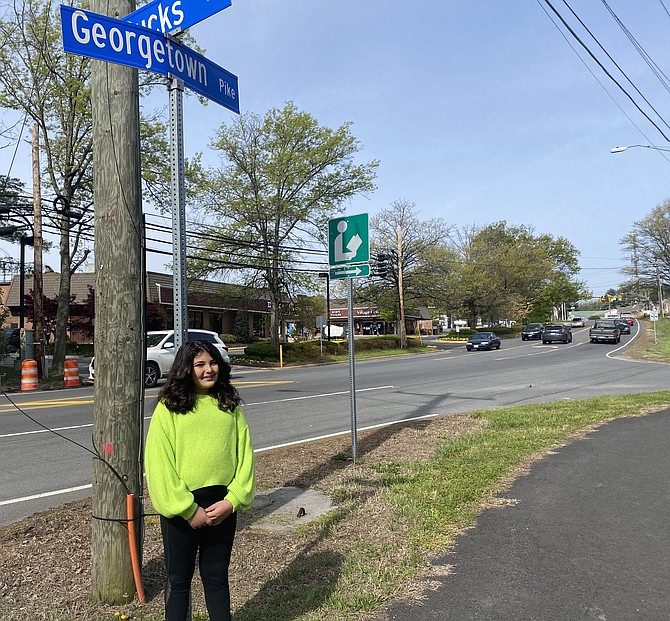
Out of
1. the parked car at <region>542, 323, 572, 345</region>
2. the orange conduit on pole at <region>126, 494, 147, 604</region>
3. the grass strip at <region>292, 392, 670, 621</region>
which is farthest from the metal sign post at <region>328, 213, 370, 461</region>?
the parked car at <region>542, 323, 572, 345</region>

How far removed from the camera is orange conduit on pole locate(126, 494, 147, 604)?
143 inches

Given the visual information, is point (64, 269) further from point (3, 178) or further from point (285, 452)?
point (285, 452)

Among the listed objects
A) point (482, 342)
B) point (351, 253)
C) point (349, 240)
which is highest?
point (349, 240)

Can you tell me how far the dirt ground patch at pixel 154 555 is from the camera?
3.60 meters

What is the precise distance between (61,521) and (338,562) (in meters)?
2.40

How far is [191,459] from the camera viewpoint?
278cm

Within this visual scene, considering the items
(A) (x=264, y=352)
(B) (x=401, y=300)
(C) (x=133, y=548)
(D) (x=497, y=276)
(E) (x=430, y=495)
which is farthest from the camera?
(D) (x=497, y=276)

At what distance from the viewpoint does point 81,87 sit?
22.0 metres

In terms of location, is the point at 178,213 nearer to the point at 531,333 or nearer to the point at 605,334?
the point at 605,334

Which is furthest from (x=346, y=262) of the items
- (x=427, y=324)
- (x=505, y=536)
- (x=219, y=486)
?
(x=427, y=324)

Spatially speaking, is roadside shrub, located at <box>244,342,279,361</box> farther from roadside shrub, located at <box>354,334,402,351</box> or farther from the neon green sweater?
the neon green sweater

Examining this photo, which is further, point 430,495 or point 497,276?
point 497,276

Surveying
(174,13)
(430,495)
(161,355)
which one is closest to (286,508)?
(430,495)

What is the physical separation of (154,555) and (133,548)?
80 centimetres
